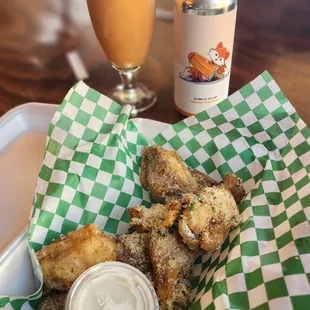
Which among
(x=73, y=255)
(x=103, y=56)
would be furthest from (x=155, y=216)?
(x=103, y=56)

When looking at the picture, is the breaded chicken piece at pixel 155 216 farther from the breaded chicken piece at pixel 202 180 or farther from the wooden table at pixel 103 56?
the wooden table at pixel 103 56

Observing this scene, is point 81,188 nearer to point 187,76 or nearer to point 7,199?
point 7,199

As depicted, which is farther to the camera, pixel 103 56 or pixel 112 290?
pixel 103 56

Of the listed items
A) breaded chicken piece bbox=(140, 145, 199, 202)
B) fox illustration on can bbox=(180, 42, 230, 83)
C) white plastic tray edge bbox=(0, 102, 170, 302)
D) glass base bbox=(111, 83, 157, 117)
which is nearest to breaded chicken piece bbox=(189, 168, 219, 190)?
breaded chicken piece bbox=(140, 145, 199, 202)

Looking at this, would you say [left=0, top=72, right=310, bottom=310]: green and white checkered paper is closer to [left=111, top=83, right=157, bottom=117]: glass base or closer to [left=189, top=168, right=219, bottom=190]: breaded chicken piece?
[left=189, top=168, right=219, bottom=190]: breaded chicken piece

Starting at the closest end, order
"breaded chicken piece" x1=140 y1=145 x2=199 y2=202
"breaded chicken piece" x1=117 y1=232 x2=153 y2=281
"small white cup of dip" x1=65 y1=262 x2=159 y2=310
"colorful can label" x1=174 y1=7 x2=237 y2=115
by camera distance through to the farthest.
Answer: "small white cup of dip" x1=65 y1=262 x2=159 y2=310
"breaded chicken piece" x1=117 y1=232 x2=153 y2=281
"breaded chicken piece" x1=140 y1=145 x2=199 y2=202
"colorful can label" x1=174 y1=7 x2=237 y2=115

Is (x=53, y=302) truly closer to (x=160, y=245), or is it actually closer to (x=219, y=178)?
(x=160, y=245)

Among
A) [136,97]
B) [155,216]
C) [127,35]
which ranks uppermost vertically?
[127,35]

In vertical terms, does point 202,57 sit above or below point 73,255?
above
